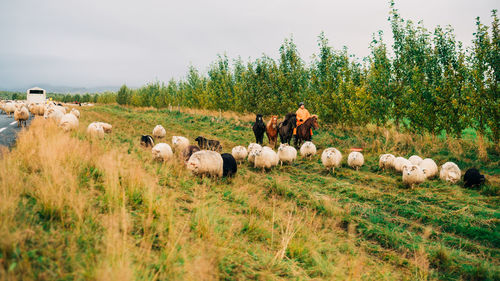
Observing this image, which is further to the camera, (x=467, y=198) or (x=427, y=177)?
(x=427, y=177)

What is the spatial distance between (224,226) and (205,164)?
10.5ft

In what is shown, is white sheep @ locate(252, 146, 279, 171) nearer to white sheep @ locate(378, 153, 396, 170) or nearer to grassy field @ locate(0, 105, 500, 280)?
grassy field @ locate(0, 105, 500, 280)

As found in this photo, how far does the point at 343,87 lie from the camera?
56.0ft

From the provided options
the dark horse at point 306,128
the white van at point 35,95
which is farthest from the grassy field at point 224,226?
the white van at point 35,95

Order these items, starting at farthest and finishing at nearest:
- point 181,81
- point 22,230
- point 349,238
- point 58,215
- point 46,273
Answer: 1. point 181,81
2. point 349,238
3. point 58,215
4. point 22,230
5. point 46,273

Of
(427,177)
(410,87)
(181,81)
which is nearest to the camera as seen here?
(427,177)

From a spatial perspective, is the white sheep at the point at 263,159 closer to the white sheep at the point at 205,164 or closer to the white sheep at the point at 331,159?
the white sheep at the point at 331,159

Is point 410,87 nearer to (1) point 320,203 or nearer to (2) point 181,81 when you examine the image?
(1) point 320,203

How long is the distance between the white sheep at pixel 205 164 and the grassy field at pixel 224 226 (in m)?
0.29

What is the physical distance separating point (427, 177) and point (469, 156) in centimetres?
334

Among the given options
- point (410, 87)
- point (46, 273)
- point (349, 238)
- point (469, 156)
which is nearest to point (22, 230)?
point (46, 273)

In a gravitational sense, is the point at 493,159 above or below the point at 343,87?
below

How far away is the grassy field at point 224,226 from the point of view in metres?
2.81

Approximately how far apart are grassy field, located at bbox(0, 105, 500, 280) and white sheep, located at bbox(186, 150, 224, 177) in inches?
11.5
